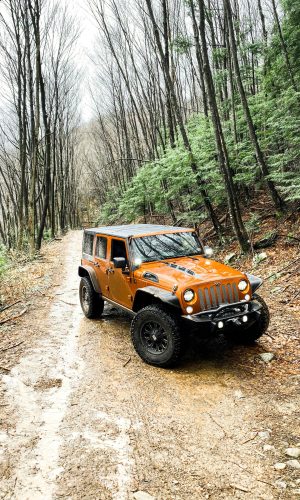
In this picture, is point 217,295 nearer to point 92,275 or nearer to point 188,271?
point 188,271

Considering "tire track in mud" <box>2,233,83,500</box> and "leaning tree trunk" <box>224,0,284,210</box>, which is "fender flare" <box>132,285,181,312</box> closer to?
"tire track in mud" <box>2,233,83,500</box>

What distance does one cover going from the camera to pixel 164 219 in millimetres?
19906

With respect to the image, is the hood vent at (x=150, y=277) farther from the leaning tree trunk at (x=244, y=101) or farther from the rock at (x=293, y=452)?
the leaning tree trunk at (x=244, y=101)

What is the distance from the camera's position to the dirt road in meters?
2.85

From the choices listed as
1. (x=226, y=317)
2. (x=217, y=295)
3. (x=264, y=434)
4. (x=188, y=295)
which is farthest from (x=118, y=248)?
(x=264, y=434)

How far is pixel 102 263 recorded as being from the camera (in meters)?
6.66

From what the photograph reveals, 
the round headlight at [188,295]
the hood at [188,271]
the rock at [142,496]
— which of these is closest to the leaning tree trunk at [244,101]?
the hood at [188,271]

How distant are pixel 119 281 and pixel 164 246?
980 mm

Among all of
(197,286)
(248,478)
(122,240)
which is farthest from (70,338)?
(248,478)

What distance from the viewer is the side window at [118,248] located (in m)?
5.94

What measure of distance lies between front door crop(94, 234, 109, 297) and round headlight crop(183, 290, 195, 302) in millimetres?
2306

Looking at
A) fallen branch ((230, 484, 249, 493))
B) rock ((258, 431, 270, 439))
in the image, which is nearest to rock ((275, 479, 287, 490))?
fallen branch ((230, 484, 249, 493))

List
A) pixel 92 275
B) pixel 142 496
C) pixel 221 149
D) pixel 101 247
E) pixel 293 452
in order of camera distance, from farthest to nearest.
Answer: pixel 221 149
pixel 92 275
pixel 101 247
pixel 293 452
pixel 142 496

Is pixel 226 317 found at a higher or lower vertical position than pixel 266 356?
higher
